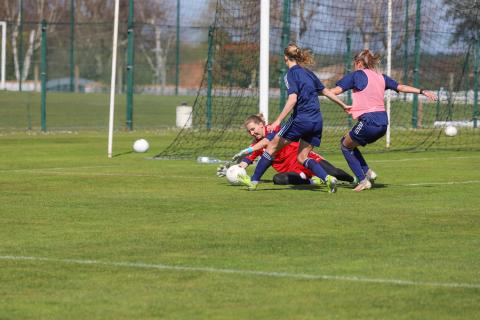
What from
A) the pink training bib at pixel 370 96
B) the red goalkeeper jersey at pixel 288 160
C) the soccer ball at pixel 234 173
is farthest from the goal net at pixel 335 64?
the pink training bib at pixel 370 96

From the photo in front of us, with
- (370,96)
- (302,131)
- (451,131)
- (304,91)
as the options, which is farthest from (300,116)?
(451,131)

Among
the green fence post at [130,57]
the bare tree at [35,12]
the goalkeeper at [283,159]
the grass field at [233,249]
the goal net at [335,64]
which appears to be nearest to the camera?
the grass field at [233,249]

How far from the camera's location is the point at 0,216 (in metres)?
12.0

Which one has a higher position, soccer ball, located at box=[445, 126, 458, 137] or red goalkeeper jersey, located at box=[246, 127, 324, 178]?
red goalkeeper jersey, located at box=[246, 127, 324, 178]

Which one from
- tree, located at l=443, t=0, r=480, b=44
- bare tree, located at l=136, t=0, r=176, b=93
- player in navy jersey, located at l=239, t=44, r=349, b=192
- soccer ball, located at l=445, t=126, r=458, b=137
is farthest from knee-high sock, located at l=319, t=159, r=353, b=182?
bare tree, located at l=136, t=0, r=176, b=93

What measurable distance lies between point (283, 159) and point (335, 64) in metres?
16.5

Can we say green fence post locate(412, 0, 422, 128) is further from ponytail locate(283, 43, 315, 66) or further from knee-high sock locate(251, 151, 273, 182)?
knee-high sock locate(251, 151, 273, 182)

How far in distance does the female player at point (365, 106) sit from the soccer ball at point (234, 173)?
143 centimetres

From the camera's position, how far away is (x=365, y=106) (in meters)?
15.4

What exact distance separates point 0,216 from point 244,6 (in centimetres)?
1359

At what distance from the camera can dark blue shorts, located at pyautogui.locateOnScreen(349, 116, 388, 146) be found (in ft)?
50.3

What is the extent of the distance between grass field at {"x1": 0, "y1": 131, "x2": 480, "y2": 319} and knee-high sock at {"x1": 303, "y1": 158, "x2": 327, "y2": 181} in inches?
15.7

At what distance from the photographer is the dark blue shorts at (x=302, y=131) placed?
48.8 ft

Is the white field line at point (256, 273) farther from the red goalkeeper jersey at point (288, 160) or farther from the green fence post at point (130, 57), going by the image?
the green fence post at point (130, 57)
